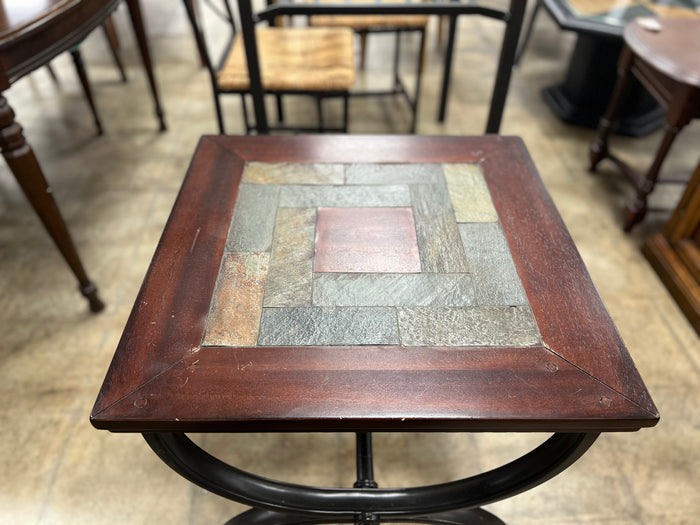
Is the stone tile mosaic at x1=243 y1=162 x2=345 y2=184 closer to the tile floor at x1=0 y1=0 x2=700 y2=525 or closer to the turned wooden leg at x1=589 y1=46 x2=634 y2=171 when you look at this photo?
the tile floor at x1=0 y1=0 x2=700 y2=525

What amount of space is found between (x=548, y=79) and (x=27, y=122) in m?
2.86

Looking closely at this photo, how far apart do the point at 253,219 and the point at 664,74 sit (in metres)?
1.47

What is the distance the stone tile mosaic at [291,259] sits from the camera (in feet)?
3.23

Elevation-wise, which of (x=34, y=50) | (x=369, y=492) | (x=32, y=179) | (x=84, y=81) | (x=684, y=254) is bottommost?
(x=684, y=254)

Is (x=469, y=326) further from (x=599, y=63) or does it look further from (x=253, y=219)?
(x=599, y=63)

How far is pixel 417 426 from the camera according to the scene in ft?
2.69

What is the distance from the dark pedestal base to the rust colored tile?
2172 mm

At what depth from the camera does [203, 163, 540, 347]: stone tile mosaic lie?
0.93 m

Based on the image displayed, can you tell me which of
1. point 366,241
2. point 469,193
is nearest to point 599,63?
point 469,193

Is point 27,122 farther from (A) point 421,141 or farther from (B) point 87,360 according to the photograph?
(A) point 421,141

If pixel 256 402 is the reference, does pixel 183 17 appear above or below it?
below

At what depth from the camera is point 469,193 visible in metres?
1.22

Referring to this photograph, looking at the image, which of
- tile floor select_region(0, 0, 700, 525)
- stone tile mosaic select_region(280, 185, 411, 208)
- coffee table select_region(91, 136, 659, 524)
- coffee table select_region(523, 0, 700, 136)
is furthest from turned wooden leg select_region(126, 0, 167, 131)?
coffee table select_region(523, 0, 700, 136)

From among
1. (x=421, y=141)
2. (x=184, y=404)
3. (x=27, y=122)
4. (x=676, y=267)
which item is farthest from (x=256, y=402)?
(x=27, y=122)
